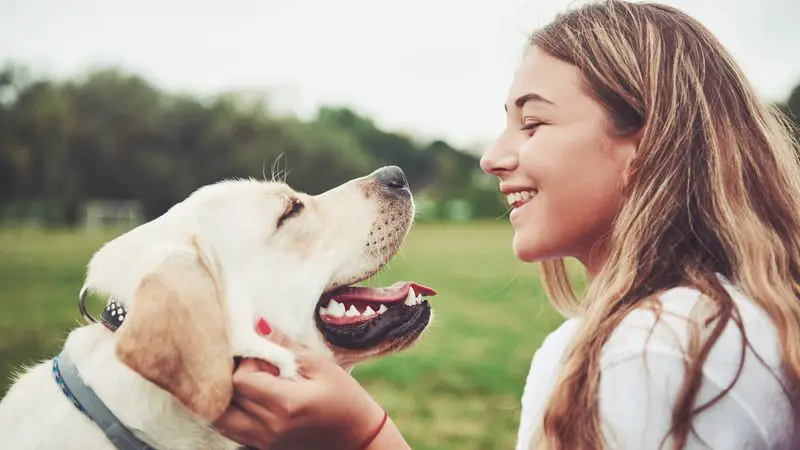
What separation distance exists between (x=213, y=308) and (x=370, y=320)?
27.9 inches

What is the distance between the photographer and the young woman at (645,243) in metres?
1.94

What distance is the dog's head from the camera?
2.20 metres

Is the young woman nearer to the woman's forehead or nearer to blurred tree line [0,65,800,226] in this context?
the woman's forehead

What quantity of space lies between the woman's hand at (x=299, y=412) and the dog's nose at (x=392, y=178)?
106 cm

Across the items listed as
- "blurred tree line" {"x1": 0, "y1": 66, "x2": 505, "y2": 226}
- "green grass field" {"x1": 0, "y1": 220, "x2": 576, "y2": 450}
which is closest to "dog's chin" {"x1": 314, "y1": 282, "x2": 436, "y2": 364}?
"green grass field" {"x1": 0, "y1": 220, "x2": 576, "y2": 450}

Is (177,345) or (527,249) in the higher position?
(527,249)

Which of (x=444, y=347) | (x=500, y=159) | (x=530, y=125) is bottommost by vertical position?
(x=444, y=347)

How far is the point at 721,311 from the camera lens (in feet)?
6.43

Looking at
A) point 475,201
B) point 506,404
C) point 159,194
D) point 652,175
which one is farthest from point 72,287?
point 475,201

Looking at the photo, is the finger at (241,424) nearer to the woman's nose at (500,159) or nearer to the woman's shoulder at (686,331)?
the woman's shoulder at (686,331)

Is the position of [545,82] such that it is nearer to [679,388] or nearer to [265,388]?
[679,388]

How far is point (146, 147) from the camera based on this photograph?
4981 centimetres

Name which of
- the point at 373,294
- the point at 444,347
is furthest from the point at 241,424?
the point at 444,347

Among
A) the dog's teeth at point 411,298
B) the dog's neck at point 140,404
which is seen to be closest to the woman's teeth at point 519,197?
the dog's teeth at point 411,298
